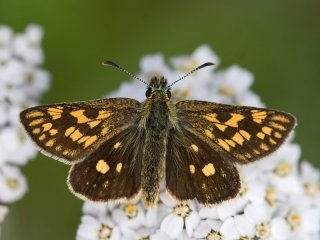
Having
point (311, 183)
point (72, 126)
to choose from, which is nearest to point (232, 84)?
point (311, 183)

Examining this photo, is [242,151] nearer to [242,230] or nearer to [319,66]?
[242,230]

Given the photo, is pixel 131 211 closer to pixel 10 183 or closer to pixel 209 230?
pixel 209 230

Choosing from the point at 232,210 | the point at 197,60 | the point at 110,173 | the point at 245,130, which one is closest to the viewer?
the point at 245,130

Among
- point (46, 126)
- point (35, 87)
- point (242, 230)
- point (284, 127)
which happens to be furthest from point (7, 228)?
point (284, 127)

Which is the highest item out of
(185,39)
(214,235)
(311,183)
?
(185,39)

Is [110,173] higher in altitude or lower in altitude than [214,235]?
higher

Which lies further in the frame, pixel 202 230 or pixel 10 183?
pixel 10 183

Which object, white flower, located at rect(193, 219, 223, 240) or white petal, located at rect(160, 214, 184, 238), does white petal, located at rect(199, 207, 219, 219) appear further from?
white petal, located at rect(160, 214, 184, 238)
